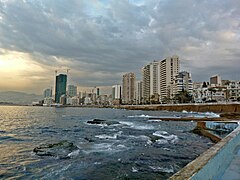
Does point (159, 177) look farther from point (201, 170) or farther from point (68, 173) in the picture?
point (201, 170)

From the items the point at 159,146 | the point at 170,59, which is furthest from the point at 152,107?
the point at 159,146

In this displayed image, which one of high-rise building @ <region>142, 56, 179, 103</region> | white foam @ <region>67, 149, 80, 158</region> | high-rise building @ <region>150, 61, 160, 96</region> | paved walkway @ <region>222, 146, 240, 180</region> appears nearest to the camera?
paved walkway @ <region>222, 146, 240, 180</region>

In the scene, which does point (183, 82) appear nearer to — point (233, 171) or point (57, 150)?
point (57, 150)

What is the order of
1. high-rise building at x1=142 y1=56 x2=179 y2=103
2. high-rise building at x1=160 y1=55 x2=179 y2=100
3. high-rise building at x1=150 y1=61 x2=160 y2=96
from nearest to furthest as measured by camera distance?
1. high-rise building at x1=142 y1=56 x2=179 y2=103
2. high-rise building at x1=160 y1=55 x2=179 y2=100
3. high-rise building at x1=150 y1=61 x2=160 y2=96

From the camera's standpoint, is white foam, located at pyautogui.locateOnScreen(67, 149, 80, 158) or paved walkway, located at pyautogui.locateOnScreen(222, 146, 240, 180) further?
white foam, located at pyautogui.locateOnScreen(67, 149, 80, 158)

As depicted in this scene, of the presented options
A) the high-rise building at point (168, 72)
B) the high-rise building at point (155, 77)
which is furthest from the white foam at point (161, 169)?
the high-rise building at point (155, 77)

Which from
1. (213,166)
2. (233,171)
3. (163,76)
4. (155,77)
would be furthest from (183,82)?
(213,166)

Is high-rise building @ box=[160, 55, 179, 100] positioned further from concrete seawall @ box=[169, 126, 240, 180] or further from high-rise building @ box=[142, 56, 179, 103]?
concrete seawall @ box=[169, 126, 240, 180]

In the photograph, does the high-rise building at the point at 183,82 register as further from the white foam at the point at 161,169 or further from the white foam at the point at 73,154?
the white foam at the point at 161,169

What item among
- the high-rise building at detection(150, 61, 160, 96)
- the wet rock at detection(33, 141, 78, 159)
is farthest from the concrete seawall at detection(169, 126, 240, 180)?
the high-rise building at detection(150, 61, 160, 96)

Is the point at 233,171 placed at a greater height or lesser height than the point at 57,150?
greater

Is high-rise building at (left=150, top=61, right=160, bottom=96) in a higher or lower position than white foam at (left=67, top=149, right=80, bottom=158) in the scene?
higher

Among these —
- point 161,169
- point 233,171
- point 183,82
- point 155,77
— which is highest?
point 155,77

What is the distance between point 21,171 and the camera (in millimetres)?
9914
